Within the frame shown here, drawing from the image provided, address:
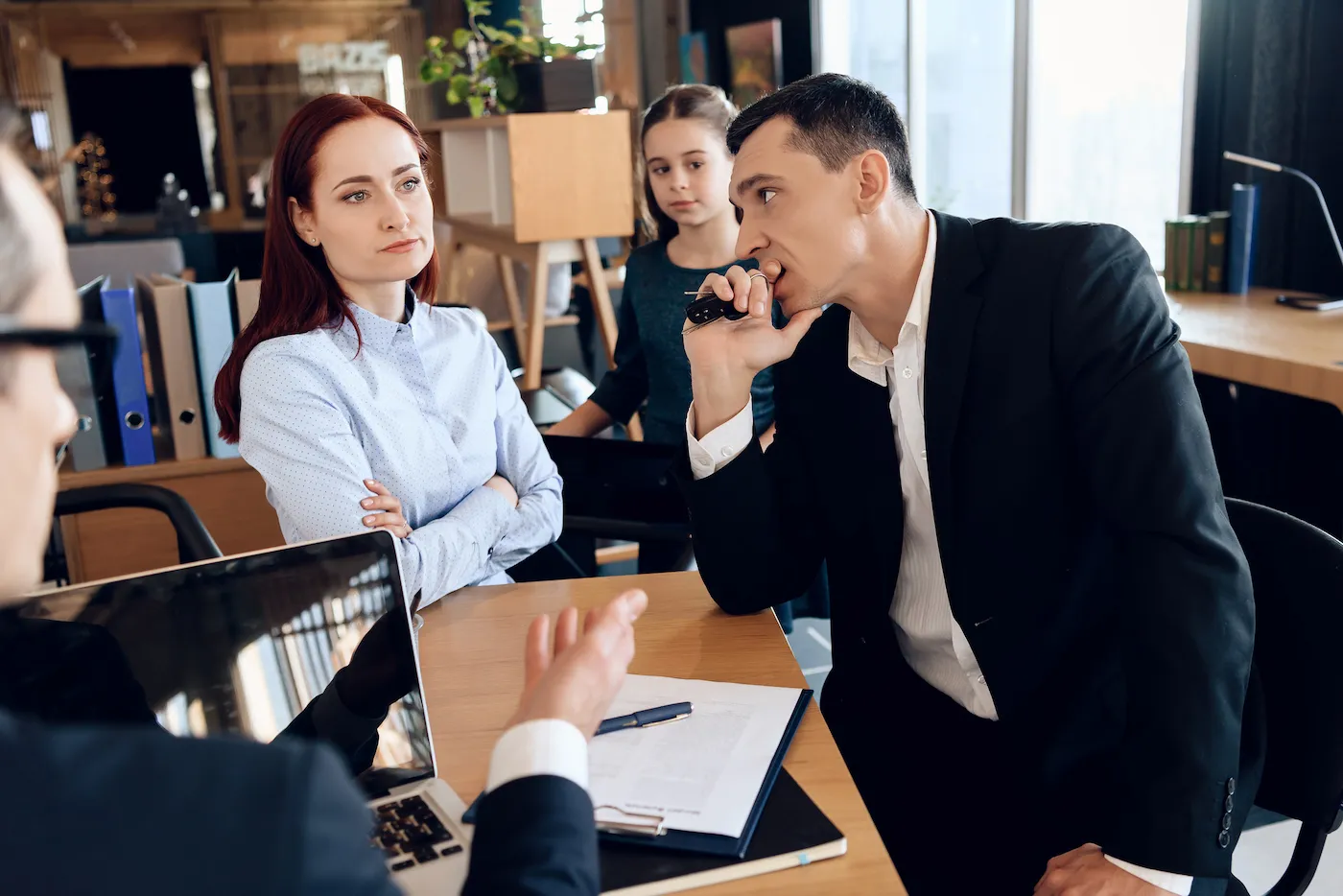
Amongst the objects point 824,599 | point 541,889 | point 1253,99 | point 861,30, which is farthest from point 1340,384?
point 861,30

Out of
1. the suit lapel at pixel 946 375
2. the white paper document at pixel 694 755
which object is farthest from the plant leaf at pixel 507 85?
the white paper document at pixel 694 755

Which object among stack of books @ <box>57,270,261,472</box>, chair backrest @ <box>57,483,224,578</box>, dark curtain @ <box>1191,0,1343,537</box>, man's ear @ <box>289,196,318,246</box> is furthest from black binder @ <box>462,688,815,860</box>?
dark curtain @ <box>1191,0,1343,537</box>

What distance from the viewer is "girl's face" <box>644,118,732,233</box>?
2.69 meters

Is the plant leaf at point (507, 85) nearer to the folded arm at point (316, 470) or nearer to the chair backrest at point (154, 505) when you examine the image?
the chair backrest at point (154, 505)

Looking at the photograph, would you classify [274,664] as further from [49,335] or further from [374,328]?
[374,328]

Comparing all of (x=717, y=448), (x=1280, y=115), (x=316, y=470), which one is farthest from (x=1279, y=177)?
(x=316, y=470)

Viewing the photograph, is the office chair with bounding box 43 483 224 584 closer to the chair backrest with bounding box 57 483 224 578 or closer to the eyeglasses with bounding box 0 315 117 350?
the chair backrest with bounding box 57 483 224 578

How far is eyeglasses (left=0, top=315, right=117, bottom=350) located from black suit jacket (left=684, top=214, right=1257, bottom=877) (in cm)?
97

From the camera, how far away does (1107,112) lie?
3.94 meters

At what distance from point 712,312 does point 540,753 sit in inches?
36.1

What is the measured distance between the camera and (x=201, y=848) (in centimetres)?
49

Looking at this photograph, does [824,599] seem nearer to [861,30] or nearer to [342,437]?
[342,437]

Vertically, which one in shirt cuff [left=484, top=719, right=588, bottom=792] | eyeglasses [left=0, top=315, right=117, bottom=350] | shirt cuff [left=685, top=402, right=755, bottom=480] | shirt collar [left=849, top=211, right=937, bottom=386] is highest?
eyeglasses [left=0, top=315, right=117, bottom=350]

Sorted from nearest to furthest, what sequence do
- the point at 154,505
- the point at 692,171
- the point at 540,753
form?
the point at 540,753 → the point at 154,505 → the point at 692,171
